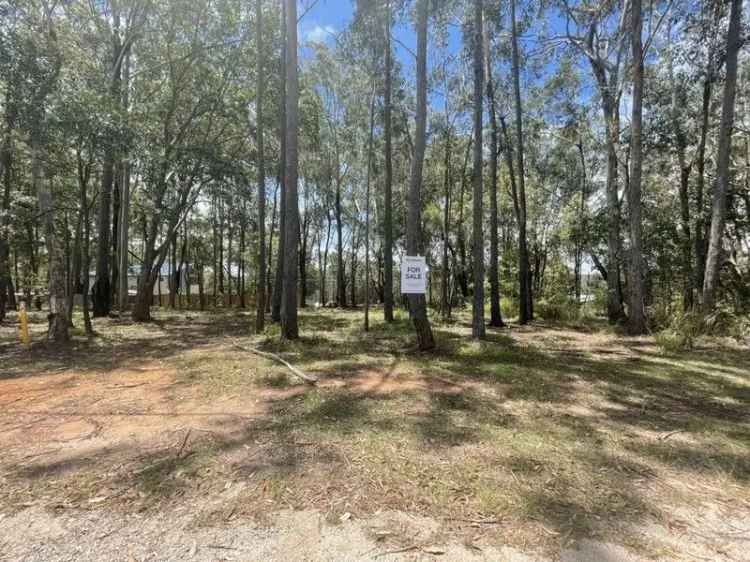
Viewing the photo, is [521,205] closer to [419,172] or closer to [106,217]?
[419,172]

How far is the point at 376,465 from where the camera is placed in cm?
257

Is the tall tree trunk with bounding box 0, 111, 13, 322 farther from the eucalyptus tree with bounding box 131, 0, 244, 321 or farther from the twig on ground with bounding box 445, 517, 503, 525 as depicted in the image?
the twig on ground with bounding box 445, 517, 503, 525

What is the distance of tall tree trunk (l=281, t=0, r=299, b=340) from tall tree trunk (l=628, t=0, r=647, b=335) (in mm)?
7263

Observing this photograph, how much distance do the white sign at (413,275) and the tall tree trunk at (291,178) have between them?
254 cm

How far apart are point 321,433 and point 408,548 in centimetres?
145

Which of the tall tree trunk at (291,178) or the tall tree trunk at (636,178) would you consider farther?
the tall tree trunk at (636,178)

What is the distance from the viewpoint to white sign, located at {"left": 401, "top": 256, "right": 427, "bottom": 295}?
6.35 metres

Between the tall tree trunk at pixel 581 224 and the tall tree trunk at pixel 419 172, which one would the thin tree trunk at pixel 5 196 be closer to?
the tall tree trunk at pixel 419 172

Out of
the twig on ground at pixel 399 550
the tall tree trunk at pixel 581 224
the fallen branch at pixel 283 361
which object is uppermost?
the tall tree trunk at pixel 581 224

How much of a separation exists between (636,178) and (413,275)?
6.18m

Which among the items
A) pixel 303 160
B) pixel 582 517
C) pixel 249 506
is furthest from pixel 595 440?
pixel 303 160

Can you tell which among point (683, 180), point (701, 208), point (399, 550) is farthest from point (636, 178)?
point (399, 550)

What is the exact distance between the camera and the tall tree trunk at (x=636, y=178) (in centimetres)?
841

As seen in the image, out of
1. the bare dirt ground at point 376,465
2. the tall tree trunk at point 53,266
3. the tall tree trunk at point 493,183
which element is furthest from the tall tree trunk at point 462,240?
the tall tree trunk at point 53,266
